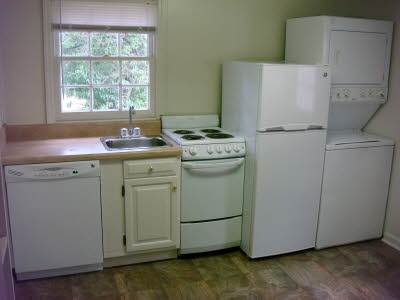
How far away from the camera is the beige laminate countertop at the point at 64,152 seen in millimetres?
2727

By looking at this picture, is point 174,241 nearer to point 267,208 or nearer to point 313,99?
point 267,208

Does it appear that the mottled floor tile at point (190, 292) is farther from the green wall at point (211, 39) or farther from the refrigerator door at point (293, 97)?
the green wall at point (211, 39)

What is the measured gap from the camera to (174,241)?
320 centimetres

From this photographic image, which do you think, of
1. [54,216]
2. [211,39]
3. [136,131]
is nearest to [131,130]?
[136,131]

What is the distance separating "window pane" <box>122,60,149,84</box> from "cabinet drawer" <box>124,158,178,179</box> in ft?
2.80

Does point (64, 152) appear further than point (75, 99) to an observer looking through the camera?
No

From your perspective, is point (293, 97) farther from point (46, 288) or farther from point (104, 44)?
point (46, 288)

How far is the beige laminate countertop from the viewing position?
2.73m

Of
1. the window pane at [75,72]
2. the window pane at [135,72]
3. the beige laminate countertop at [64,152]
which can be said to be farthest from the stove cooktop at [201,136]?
the window pane at [75,72]

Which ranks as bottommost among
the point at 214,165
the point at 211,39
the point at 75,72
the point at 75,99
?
the point at 214,165

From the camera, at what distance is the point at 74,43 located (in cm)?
328

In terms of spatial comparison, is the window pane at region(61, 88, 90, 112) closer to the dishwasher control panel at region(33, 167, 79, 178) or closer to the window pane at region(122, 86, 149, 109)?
the window pane at region(122, 86, 149, 109)

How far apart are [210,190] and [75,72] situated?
1.42 m

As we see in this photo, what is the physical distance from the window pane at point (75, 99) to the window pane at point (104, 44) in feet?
1.05
